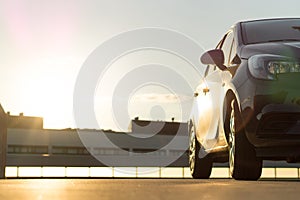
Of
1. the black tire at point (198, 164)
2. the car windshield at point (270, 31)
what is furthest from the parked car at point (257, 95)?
the black tire at point (198, 164)

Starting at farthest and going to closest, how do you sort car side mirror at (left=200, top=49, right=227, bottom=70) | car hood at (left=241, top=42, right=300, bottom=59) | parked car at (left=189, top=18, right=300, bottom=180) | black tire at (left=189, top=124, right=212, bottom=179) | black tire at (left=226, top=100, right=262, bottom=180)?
black tire at (left=189, top=124, right=212, bottom=179) → car side mirror at (left=200, top=49, right=227, bottom=70) → black tire at (left=226, top=100, right=262, bottom=180) → car hood at (left=241, top=42, right=300, bottom=59) → parked car at (left=189, top=18, right=300, bottom=180)

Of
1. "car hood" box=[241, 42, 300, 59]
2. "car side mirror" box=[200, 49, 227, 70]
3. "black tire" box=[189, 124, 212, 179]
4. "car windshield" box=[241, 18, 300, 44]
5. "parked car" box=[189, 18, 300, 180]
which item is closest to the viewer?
"parked car" box=[189, 18, 300, 180]

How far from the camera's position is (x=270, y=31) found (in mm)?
8172

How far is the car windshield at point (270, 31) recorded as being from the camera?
8.01m

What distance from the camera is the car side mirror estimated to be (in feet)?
A: 27.5

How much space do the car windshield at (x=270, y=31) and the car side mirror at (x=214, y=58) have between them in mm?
385

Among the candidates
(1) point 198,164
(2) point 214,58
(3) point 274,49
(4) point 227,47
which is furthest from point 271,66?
(1) point 198,164

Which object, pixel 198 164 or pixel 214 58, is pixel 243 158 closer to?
pixel 214 58

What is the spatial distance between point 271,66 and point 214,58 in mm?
1285

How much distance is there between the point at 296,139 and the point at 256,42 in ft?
4.39

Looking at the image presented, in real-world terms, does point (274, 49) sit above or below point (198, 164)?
above

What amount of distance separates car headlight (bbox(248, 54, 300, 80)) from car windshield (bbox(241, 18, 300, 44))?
2.42ft

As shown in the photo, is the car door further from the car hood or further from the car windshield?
the car hood

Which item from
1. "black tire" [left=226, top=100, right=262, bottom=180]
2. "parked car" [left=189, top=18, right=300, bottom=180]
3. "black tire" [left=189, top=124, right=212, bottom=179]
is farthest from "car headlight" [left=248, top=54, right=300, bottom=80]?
"black tire" [left=189, top=124, right=212, bottom=179]
